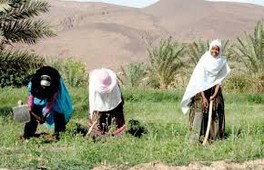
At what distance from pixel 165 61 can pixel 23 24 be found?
1025cm

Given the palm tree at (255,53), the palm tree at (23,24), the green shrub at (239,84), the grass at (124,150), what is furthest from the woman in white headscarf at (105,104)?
the green shrub at (239,84)

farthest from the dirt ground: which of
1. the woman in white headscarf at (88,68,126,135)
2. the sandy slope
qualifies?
the sandy slope

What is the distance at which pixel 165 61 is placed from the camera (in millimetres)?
24406

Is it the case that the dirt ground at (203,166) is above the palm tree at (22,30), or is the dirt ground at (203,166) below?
below

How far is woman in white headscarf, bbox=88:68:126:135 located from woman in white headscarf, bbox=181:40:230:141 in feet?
3.89

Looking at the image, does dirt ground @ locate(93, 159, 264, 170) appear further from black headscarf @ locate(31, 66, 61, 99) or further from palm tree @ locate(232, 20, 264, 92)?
palm tree @ locate(232, 20, 264, 92)

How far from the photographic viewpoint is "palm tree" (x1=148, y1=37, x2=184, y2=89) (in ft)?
80.3

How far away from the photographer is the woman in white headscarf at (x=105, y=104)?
33.4 ft

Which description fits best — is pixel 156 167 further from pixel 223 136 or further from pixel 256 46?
pixel 256 46

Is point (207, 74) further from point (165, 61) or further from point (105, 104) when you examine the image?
point (165, 61)

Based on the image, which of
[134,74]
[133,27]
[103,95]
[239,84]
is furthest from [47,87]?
[133,27]

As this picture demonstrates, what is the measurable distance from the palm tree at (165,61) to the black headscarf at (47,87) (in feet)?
47.7

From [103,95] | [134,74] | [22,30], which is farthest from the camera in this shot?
[134,74]

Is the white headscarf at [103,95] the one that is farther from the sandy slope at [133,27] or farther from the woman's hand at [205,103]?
the sandy slope at [133,27]
